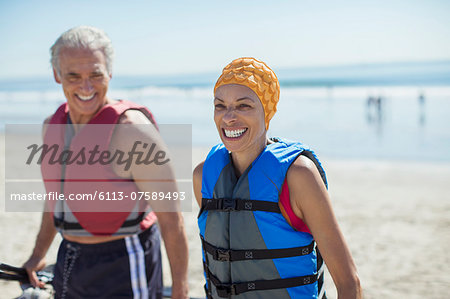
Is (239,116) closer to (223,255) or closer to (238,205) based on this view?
(238,205)

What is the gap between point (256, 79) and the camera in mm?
2211

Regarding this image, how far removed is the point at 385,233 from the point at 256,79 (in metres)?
6.11

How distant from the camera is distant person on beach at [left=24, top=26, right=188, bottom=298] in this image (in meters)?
2.69

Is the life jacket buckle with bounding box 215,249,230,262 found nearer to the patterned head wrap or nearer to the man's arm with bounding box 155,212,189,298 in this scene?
the man's arm with bounding box 155,212,189,298

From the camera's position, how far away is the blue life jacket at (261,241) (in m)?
2.15

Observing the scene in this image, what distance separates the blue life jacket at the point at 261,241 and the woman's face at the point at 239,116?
0.49 feet

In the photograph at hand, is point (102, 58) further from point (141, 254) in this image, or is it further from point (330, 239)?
point (330, 239)

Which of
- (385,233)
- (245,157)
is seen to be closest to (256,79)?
(245,157)

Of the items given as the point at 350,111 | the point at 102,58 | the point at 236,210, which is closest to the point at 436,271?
the point at 236,210

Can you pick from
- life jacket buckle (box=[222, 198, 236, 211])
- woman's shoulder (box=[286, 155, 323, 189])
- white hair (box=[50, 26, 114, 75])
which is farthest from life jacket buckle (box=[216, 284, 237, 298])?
white hair (box=[50, 26, 114, 75])

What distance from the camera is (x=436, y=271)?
5.89 m

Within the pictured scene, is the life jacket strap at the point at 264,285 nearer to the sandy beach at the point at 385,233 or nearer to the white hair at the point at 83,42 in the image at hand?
the white hair at the point at 83,42

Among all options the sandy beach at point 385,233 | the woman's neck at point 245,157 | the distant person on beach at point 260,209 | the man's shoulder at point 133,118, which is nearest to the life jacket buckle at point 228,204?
the distant person on beach at point 260,209

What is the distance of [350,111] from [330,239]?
26.0 m
